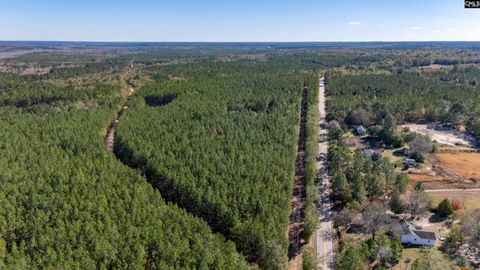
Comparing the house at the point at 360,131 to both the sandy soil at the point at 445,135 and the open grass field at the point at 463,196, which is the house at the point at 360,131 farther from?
the open grass field at the point at 463,196

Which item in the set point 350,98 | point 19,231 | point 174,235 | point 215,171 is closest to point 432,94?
point 350,98

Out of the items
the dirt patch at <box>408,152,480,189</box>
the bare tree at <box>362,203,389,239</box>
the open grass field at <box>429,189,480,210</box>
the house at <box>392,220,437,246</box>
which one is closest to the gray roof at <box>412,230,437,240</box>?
the house at <box>392,220,437,246</box>

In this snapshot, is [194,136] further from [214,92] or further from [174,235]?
[214,92]

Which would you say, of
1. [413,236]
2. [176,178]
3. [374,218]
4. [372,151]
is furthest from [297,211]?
[372,151]

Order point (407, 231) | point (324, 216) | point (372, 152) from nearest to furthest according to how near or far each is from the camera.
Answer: point (407, 231) → point (324, 216) → point (372, 152)

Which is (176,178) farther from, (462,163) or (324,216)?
(462,163)

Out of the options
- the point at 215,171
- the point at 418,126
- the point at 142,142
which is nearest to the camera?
the point at 215,171
